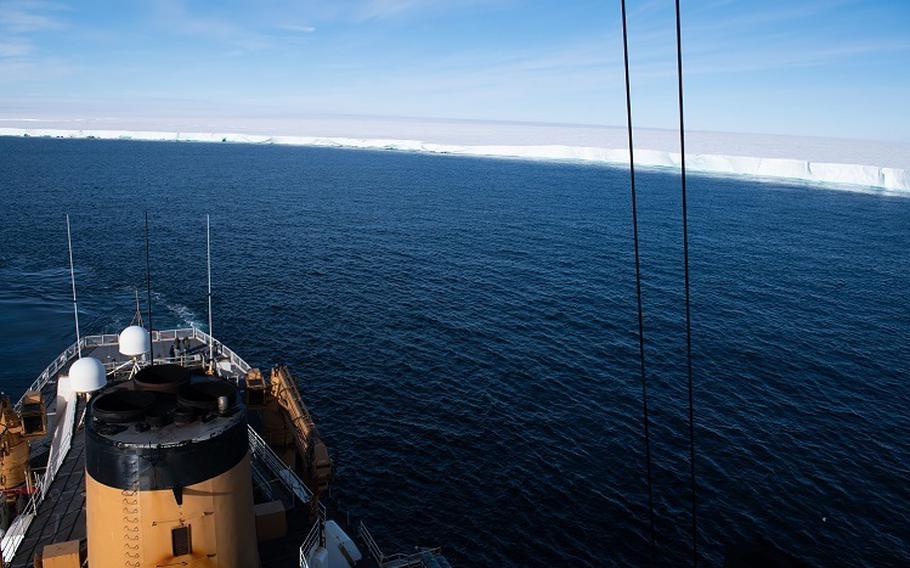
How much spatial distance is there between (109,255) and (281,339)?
4450 cm

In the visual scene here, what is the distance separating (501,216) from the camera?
5408 inches

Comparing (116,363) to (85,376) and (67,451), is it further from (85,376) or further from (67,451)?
(67,451)

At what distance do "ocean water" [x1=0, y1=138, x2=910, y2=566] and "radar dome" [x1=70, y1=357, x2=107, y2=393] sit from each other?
573 inches

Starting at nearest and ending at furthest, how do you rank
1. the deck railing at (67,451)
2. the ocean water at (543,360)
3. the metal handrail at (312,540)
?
the metal handrail at (312,540) → the deck railing at (67,451) → the ocean water at (543,360)

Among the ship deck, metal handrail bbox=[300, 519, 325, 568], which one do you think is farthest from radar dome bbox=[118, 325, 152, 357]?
metal handrail bbox=[300, 519, 325, 568]

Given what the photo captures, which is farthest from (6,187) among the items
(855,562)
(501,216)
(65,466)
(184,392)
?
(855,562)

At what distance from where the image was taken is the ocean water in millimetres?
35438

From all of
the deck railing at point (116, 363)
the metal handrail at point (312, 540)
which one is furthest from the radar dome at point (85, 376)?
the metal handrail at point (312, 540)

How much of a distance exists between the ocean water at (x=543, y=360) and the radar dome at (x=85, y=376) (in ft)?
47.8

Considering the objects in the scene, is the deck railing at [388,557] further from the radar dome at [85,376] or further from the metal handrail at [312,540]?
the radar dome at [85,376]

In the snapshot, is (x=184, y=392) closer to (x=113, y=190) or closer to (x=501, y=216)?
(x=501, y=216)

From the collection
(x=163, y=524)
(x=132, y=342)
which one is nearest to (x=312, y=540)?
(x=163, y=524)

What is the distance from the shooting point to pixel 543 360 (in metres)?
54.8

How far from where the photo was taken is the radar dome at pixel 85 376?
2608 centimetres
